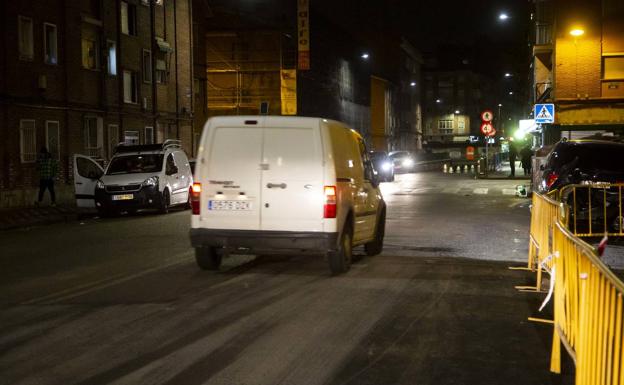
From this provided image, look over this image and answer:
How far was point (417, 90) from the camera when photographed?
112312 mm

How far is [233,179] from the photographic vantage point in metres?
10.5

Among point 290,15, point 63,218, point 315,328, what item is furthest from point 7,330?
point 290,15

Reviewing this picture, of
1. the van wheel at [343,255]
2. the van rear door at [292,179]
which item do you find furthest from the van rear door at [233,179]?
the van wheel at [343,255]

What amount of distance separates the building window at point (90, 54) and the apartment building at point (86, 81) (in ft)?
0.13

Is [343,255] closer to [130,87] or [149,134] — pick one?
[130,87]

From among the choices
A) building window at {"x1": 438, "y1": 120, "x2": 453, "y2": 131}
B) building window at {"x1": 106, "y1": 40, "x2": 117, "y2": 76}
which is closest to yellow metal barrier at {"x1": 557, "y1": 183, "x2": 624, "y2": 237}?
building window at {"x1": 106, "y1": 40, "x2": 117, "y2": 76}

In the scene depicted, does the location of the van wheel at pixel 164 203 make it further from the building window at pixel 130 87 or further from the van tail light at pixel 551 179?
the building window at pixel 130 87

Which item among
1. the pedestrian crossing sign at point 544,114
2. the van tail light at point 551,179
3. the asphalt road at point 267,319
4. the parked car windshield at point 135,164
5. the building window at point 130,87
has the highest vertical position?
the building window at point 130,87

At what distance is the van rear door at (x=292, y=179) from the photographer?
10.2 m

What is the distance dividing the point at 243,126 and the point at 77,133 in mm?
22120

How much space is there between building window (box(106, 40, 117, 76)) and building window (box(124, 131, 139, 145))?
270 centimetres

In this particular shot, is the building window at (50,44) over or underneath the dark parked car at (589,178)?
over

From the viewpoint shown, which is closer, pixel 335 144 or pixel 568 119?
pixel 335 144

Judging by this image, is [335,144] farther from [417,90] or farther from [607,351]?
[417,90]
